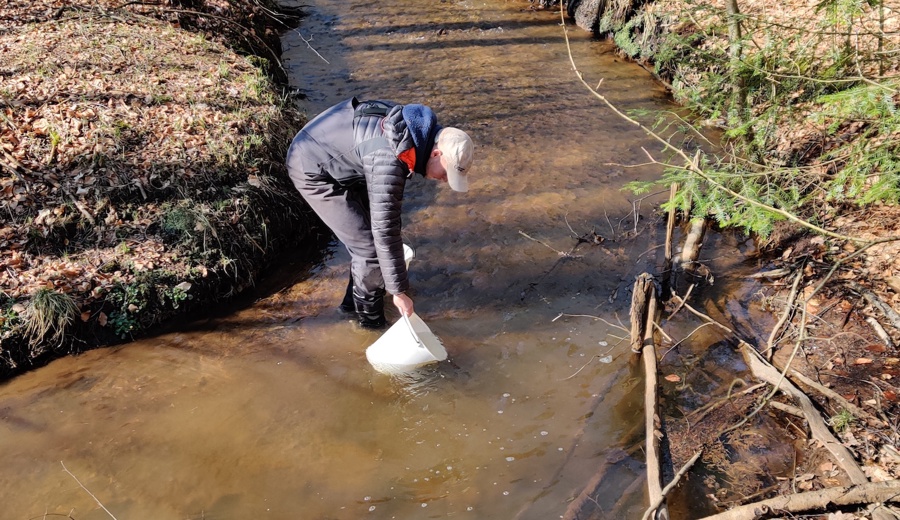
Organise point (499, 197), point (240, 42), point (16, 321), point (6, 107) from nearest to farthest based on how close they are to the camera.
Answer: point (16, 321) → point (6, 107) → point (499, 197) → point (240, 42)

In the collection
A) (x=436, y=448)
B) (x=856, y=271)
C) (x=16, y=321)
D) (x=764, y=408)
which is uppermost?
(x=856, y=271)

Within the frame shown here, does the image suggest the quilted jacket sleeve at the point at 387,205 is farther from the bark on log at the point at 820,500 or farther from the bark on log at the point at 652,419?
the bark on log at the point at 820,500

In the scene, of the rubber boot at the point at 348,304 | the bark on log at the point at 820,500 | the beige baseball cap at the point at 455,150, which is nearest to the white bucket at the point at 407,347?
the rubber boot at the point at 348,304

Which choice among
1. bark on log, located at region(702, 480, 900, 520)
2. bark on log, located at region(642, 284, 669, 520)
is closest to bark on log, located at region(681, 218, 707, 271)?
bark on log, located at region(642, 284, 669, 520)

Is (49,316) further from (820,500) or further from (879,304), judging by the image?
(879,304)

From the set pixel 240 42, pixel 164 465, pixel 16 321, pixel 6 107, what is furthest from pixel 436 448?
pixel 240 42

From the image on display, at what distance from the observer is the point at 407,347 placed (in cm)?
380

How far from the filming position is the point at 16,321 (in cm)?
399

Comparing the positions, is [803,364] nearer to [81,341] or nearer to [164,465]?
[164,465]

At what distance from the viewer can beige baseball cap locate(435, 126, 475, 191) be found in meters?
3.18

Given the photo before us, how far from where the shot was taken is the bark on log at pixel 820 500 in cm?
283

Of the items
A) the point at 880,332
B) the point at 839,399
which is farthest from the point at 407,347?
the point at 880,332

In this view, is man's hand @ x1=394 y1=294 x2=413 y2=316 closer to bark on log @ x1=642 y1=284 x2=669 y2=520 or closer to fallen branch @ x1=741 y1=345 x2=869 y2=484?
bark on log @ x1=642 y1=284 x2=669 y2=520

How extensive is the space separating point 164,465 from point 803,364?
4283 millimetres
